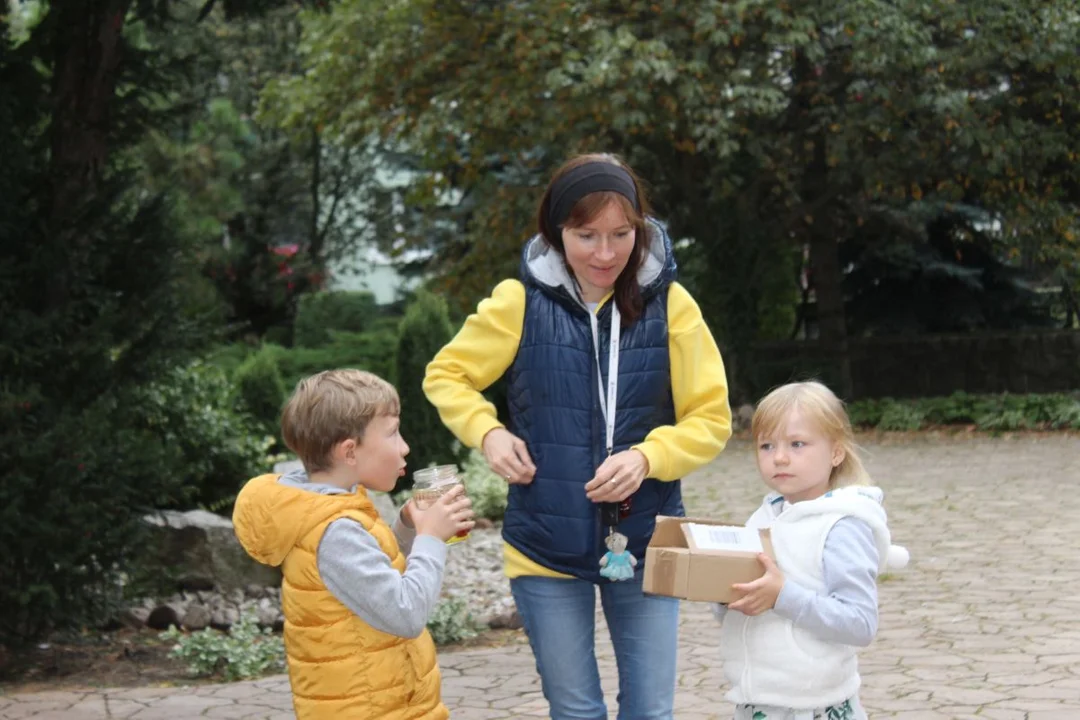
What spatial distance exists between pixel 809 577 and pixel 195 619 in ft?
18.6

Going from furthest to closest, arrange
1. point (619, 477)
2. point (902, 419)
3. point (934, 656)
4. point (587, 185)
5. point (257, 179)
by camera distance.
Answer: point (257, 179)
point (902, 419)
point (934, 656)
point (587, 185)
point (619, 477)

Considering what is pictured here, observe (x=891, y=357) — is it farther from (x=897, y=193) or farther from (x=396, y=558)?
(x=396, y=558)

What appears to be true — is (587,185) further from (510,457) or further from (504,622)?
(504,622)

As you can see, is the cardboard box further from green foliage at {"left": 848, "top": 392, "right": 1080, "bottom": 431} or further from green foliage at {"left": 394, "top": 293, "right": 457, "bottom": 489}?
green foliage at {"left": 848, "top": 392, "right": 1080, "bottom": 431}

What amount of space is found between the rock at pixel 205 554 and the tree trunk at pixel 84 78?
2.23m

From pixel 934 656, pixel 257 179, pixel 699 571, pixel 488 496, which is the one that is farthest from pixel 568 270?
pixel 257 179

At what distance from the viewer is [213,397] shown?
9.91 metres

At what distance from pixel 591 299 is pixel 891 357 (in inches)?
720

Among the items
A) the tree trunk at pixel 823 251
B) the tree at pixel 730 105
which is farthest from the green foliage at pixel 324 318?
the tree trunk at pixel 823 251

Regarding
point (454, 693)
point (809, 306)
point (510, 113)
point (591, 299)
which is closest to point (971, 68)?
point (510, 113)

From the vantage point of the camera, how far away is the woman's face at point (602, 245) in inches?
127

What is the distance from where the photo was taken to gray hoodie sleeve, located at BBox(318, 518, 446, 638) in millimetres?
2881

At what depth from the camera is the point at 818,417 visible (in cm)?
303

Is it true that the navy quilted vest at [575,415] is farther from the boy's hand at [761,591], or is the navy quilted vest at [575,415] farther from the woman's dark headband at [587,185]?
the boy's hand at [761,591]
